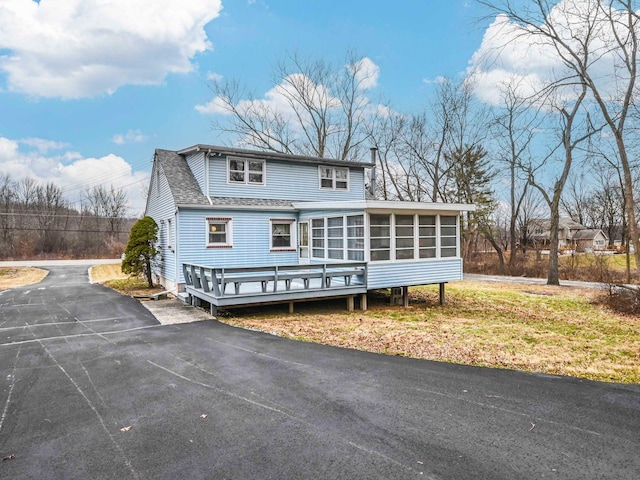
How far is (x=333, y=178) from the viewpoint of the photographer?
659 inches

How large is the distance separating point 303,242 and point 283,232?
91 centimetres

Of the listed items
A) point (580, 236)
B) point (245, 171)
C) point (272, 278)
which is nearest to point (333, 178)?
point (245, 171)

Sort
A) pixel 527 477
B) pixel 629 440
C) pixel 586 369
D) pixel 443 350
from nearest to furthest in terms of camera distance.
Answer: pixel 527 477 → pixel 629 440 → pixel 586 369 → pixel 443 350

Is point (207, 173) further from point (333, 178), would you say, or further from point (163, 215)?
point (333, 178)

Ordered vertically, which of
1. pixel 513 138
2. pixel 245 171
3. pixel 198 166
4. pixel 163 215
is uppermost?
pixel 513 138

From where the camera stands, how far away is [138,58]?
1593 centimetres

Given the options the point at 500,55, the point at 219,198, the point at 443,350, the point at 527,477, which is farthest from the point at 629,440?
the point at 500,55

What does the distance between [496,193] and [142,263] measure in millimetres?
26347

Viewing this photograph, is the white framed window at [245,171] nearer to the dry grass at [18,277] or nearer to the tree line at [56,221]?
the dry grass at [18,277]

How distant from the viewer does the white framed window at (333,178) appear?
16.5 meters

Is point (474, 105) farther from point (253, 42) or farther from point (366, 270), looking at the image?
point (366, 270)

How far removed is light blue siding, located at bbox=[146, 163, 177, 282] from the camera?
45.8ft

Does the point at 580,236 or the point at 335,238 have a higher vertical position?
the point at 580,236

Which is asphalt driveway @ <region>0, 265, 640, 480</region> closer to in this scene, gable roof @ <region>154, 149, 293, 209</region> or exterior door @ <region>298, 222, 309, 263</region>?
gable roof @ <region>154, 149, 293, 209</region>
